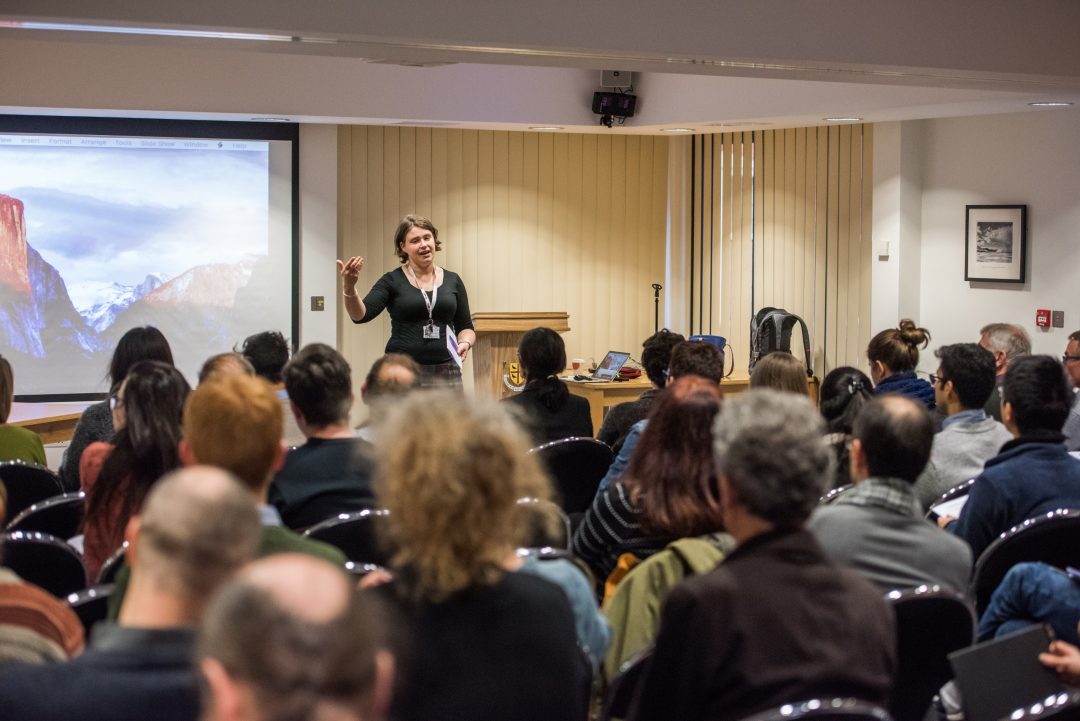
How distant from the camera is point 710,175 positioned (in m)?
10.1

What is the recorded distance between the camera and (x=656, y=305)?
9.98 meters

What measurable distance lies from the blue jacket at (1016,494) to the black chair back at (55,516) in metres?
2.59

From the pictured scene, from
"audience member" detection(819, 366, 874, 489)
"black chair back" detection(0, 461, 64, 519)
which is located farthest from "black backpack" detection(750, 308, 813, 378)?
"black chair back" detection(0, 461, 64, 519)

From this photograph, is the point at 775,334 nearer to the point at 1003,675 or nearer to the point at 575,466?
the point at 575,466

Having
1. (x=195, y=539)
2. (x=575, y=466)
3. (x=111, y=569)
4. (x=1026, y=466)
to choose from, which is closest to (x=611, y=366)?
(x=575, y=466)

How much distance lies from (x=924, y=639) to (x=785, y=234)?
737 cm

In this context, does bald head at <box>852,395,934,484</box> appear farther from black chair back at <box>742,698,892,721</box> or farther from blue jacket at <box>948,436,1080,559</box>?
black chair back at <box>742,698,892,721</box>

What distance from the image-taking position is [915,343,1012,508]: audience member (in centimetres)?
428

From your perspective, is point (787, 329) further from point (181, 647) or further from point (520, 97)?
Result: point (181, 647)

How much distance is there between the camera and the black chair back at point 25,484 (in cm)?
405

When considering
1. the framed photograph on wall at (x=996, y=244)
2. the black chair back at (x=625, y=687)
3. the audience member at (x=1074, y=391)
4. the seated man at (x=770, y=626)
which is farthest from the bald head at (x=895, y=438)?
the framed photograph on wall at (x=996, y=244)

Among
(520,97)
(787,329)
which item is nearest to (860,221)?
(787,329)

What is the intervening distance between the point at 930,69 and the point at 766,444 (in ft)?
15.4

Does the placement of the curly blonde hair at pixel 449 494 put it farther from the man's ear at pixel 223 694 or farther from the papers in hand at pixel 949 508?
the papers in hand at pixel 949 508
